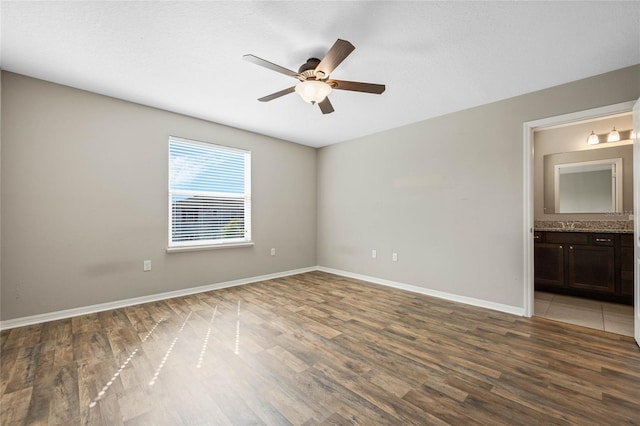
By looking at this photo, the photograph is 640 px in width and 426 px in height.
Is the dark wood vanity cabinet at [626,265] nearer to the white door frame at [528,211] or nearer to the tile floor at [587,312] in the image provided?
the tile floor at [587,312]

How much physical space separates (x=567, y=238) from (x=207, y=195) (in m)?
5.05

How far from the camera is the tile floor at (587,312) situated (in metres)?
2.66

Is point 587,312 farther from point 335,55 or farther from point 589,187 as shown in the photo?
point 335,55

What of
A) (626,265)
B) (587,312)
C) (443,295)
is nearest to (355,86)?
(443,295)

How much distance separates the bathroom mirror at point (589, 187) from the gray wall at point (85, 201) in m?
5.18

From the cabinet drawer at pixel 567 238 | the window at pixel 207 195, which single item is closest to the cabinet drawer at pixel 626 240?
the cabinet drawer at pixel 567 238

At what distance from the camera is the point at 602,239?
3398mm

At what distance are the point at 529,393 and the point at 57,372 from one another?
3.10 m

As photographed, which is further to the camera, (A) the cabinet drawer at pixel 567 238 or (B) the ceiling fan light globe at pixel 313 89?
(A) the cabinet drawer at pixel 567 238

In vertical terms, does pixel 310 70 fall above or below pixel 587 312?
above

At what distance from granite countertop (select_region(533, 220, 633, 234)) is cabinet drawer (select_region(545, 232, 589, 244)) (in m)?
0.05

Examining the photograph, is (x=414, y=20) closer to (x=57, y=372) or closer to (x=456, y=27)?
(x=456, y=27)

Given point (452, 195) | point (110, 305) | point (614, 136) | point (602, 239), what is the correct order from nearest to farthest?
point (110, 305) → point (602, 239) → point (452, 195) → point (614, 136)

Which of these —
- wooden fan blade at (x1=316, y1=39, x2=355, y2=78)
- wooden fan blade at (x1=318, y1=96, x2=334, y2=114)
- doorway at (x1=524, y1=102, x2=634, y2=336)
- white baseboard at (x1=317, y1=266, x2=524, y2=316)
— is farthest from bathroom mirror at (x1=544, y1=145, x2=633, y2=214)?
wooden fan blade at (x1=316, y1=39, x2=355, y2=78)
